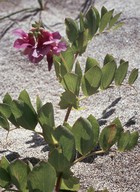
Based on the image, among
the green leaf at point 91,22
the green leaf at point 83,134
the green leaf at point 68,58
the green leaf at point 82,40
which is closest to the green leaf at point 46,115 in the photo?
the green leaf at point 83,134

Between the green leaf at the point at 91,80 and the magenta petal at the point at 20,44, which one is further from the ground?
the magenta petal at the point at 20,44

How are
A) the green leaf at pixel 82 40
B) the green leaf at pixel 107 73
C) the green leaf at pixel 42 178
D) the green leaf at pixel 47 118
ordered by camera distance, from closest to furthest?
the green leaf at pixel 42 178 < the green leaf at pixel 47 118 < the green leaf at pixel 107 73 < the green leaf at pixel 82 40

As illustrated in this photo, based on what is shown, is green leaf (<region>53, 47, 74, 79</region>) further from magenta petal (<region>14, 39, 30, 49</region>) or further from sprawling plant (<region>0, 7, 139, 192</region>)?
magenta petal (<region>14, 39, 30, 49</region>)

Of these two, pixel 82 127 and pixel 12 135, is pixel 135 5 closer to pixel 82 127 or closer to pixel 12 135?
pixel 12 135

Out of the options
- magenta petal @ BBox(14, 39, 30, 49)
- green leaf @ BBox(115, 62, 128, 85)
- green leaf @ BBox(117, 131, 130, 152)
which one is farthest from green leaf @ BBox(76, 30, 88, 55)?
green leaf @ BBox(117, 131, 130, 152)

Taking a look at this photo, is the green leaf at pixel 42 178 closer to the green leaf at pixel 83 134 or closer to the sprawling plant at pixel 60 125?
the sprawling plant at pixel 60 125
